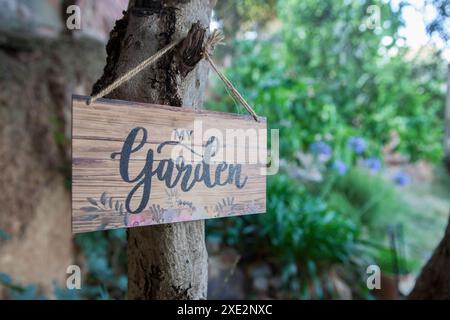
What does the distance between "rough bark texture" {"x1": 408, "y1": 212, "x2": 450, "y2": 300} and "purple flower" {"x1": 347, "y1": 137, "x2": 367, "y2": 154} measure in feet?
6.47

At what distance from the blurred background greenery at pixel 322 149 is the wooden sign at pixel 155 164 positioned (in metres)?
0.88

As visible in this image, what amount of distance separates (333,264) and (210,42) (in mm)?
2138

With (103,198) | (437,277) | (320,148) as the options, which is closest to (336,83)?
(320,148)

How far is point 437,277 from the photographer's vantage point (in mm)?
1395

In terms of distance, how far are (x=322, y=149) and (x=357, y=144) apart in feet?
1.27

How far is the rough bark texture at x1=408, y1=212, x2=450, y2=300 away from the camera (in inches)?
53.5

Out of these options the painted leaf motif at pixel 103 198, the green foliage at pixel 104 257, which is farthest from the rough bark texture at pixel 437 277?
the green foliage at pixel 104 257

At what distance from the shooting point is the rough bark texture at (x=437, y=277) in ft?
4.46

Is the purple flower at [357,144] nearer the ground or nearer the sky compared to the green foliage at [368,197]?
nearer the sky

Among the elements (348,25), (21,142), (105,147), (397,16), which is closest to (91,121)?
(105,147)

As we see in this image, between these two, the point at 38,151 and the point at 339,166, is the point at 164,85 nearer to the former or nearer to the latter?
the point at 38,151

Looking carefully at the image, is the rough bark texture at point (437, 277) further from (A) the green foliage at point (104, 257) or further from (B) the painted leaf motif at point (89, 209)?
(A) the green foliage at point (104, 257)

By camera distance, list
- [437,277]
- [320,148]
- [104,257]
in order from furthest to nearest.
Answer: [320,148], [104,257], [437,277]

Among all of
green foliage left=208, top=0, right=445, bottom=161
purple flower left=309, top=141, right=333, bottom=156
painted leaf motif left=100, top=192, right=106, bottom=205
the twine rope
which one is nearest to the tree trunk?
the twine rope
